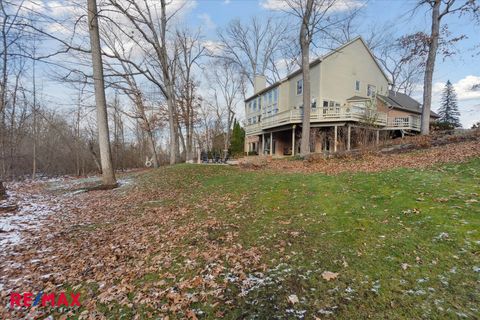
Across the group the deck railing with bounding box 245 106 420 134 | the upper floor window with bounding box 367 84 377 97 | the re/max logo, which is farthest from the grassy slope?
the upper floor window with bounding box 367 84 377 97

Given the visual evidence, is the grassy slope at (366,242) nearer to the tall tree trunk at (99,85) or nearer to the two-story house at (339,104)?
the tall tree trunk at (99,85)

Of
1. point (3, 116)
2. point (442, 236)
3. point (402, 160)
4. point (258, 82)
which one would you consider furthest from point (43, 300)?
point (258, 82)

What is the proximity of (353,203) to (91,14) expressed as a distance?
1156 centimetres

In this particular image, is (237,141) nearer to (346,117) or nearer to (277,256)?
(346,117)

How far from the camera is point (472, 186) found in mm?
5285

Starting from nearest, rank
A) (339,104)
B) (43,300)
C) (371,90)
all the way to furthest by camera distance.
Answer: (43,300) < (339,104) < (371,90)

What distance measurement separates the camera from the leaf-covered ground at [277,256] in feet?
8.45

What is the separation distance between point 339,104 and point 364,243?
19.7 meters

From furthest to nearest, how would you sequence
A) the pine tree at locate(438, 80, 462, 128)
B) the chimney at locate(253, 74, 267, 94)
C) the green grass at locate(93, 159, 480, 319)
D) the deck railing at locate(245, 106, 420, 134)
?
the pine tree at locate(438, 80, 462, 128) → the chimney at locate(253, 74, 267, 94) → the deck railing at locate(245, 106, 420, 134) → the green grass at locate(93, 159, 480, 319)

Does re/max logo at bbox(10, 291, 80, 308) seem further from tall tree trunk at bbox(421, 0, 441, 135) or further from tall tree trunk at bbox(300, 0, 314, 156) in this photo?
tall tree trunk at bbox(421, 0, 441, 135)

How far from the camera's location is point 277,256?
3.55 m

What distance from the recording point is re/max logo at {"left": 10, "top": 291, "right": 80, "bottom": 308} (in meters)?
2.87

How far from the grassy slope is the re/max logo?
80.2 inches

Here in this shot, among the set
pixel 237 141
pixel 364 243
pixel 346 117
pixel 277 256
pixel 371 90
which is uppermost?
pixel 371 90
